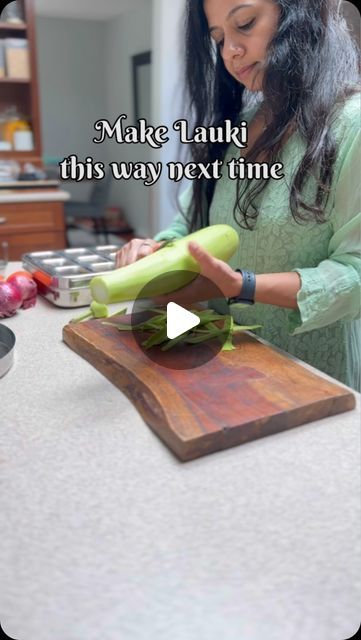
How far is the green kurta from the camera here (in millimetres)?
623

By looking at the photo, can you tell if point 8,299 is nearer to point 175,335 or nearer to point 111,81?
point 175,335

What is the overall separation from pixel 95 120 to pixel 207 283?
173 centimetres

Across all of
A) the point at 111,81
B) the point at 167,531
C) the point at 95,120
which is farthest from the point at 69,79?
the point at 167,531

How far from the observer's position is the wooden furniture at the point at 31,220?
1.99 metres

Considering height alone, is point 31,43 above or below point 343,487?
above

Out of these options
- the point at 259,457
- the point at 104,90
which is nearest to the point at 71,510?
the point at 259,457

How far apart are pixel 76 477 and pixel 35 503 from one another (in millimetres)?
A: 40

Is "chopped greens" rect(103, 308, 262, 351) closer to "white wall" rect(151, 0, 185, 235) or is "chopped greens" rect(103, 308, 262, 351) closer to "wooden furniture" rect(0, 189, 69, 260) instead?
"white wall" rect(151, 0, 185, 235)

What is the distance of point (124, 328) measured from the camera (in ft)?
2.16

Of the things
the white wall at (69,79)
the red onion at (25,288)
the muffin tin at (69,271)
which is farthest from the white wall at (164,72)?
the white wall at (69,79)

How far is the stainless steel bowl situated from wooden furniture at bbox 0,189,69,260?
1.45 meters

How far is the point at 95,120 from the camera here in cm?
216

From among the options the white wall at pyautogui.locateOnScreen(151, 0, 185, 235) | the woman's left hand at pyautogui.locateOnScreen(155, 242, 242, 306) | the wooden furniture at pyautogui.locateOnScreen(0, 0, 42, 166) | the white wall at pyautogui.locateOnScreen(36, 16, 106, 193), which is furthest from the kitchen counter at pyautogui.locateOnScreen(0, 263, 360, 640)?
the white wall at pyautogui.locateOnScreen(36, 16, 106, 193)

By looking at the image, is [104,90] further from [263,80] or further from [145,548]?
[145,548]
